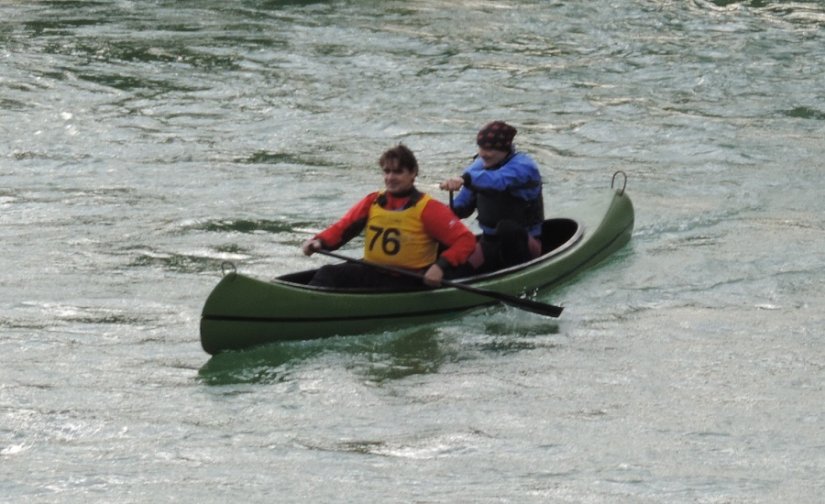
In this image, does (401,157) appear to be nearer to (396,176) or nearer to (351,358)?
(396,176)

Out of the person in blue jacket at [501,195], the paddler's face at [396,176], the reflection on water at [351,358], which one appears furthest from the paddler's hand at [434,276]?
the person in blue jacket at [501,195]

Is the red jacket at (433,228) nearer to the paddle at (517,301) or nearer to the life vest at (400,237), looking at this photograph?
the life vest at (400,237)

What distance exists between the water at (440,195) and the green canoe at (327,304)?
0.38ft

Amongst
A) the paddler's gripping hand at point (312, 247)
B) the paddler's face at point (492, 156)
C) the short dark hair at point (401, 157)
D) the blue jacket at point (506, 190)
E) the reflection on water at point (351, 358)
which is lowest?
the reflection on water at point (351, 358)

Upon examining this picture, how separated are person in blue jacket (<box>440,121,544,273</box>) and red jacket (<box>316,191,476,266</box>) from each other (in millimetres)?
657

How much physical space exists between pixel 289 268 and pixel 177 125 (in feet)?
20.3

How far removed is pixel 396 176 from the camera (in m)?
9.20

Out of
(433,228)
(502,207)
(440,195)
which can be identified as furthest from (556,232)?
(440,195)

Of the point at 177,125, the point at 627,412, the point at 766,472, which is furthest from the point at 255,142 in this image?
the point at 766,472

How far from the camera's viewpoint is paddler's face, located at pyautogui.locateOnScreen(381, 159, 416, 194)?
9164 mm

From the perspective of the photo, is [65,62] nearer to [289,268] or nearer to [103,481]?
[289,268]

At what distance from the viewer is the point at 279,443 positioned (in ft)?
25.4

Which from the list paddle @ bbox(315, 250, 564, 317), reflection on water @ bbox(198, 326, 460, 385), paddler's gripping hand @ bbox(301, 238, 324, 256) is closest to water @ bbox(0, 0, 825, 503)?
reflection on water @ bbox(198, 326, 460, 385)

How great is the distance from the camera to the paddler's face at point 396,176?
9164 mm
